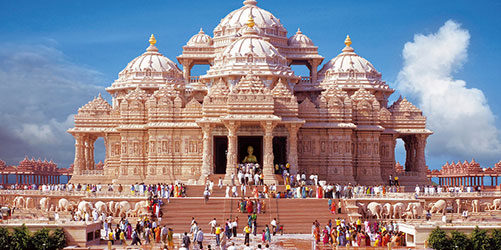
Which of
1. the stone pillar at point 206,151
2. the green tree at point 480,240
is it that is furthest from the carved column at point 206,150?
the green tree at point 480,240

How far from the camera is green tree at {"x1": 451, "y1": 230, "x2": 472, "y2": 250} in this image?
149ft

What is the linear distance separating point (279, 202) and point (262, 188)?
5028 mm

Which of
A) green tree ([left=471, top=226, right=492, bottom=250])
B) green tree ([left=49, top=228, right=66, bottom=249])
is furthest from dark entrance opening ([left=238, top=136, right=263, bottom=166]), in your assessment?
green tree ([left=471, top=226, right=492, bottom=250])

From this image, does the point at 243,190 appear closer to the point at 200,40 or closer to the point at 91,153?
the point at 200,40

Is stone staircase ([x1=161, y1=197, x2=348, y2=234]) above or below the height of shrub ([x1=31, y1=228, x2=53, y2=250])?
above

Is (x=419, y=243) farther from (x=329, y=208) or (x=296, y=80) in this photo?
(x=296, y=80)

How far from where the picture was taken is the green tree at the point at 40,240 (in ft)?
147

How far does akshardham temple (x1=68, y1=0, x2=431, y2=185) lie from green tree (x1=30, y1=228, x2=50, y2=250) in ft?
69.0

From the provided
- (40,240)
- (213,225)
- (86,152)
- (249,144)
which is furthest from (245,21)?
(40,240)

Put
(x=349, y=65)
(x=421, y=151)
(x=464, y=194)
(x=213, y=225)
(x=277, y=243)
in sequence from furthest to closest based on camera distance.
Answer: (x=349, y=65) < (x=421, y=151) < (x=464, y=194) < (x=213, y=225) < (x=277, y=243)

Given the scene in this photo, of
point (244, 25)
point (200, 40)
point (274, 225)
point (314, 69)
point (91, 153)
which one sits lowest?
point (274, 225)

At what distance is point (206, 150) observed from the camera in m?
67.6

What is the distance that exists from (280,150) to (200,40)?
1598cm

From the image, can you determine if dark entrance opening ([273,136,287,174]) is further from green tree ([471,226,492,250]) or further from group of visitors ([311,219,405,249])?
green tree ([471,226,492,250])
